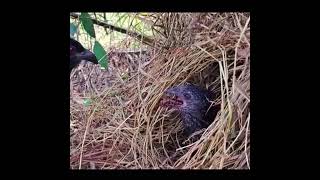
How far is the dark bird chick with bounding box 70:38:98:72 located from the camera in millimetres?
1986

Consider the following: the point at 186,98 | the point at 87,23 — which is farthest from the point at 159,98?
the point at 87,23

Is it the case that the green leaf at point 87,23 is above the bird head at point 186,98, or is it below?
above

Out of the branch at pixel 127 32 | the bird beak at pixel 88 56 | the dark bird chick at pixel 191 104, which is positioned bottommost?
the dark bird chick at pixel 191 104

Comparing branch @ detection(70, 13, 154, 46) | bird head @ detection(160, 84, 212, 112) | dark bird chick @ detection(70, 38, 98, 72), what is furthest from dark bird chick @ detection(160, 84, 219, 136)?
dark bird chick @ detection(70, 38, 98, 72)

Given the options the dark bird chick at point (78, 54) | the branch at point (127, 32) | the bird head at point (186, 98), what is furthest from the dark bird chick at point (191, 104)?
the dark bird chick at point (78, 54)

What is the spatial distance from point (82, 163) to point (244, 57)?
26.6 inches

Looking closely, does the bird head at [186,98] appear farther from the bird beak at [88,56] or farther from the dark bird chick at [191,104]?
the bird beak at [88,56]

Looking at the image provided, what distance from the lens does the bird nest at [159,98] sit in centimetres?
194

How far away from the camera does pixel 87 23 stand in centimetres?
198

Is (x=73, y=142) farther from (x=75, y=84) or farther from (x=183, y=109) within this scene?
(x=183, y=109)

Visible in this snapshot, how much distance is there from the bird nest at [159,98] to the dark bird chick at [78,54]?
0.10 ft

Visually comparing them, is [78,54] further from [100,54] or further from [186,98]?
[186,98]

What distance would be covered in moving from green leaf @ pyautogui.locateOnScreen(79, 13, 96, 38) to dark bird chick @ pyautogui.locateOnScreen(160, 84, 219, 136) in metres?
0.34

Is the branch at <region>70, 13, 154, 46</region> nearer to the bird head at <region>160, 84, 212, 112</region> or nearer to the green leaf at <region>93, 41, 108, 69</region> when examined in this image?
the green leaf at <region>93, 41, 108, 69</region>
